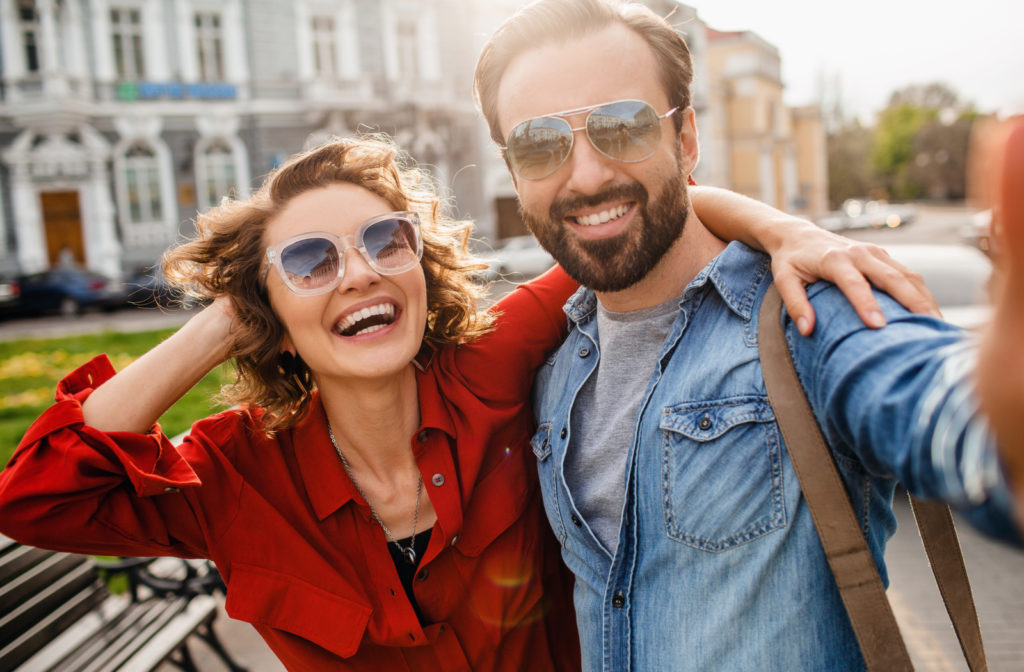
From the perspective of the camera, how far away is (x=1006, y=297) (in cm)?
70

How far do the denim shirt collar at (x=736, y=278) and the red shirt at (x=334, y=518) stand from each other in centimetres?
77

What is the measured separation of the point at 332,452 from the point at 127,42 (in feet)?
87.2

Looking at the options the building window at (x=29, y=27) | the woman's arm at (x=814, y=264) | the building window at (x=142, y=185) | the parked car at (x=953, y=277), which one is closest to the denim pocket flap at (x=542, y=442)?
the woman's arm at (x=814, y=264)

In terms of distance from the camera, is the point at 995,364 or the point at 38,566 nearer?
the point at 995,364

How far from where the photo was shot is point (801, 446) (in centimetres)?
143

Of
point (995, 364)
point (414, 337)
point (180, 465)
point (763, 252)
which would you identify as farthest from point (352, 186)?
point (995, 364)

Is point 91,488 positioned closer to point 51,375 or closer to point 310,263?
point 310,263

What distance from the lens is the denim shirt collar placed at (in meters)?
1.72

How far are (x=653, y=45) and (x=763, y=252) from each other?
643 mm

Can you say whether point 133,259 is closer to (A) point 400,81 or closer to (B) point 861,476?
(A) point 400,81

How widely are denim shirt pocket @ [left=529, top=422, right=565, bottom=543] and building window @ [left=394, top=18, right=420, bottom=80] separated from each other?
88.3ft

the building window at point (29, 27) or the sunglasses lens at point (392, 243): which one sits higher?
the building window at point (29, 27)

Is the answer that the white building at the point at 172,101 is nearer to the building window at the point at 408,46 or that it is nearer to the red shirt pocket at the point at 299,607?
the building window at the point at 408,46

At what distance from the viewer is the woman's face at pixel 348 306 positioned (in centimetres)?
214
